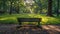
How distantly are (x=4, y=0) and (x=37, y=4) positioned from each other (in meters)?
16.6

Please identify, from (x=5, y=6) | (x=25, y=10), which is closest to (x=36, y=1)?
(x=25, y=10)

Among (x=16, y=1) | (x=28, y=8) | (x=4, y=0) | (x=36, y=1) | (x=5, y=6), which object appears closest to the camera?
(x=16, y=1)

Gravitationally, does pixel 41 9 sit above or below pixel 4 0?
below

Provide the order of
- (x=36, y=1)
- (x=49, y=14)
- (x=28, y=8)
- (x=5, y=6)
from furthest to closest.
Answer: (x=36, y=1), (x=28, y=8), (x=5, y=6), (x=49, y=14)

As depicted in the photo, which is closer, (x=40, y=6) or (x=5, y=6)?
(x=5, y=6)

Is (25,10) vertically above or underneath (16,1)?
underneath

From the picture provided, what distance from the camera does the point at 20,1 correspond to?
40906 mm

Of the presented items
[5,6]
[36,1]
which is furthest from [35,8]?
[5,6]

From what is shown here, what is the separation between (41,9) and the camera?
178ft

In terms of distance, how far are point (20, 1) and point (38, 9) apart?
15468 mm

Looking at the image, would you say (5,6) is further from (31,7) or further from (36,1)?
(36,1)

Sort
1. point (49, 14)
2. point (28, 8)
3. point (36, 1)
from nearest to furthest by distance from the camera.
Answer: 1. point (49, 14)
2. point (28, 8)
3. point (36, 1)

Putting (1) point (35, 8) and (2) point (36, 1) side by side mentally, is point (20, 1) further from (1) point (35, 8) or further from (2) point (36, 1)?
(2) point (36, 1)

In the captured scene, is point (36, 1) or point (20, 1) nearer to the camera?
point (20, 1)
